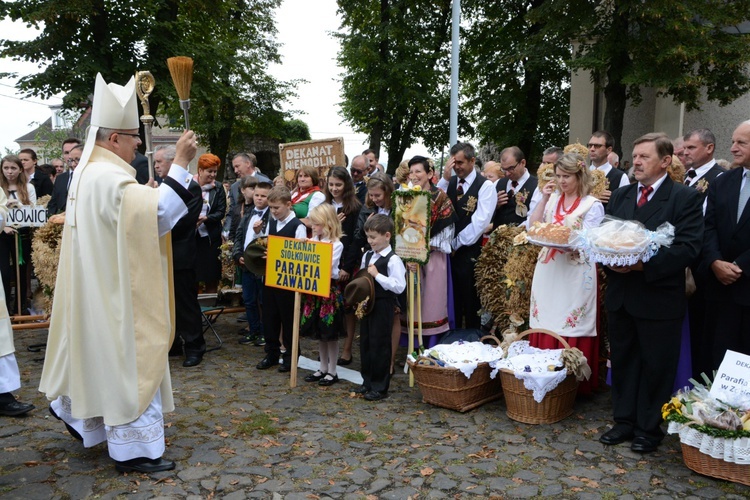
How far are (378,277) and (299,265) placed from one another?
2.88ft

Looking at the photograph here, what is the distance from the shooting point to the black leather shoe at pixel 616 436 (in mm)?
4719

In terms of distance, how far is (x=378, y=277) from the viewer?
564cm

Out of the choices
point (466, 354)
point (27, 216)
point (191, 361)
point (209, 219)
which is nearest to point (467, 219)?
point (466, 354)

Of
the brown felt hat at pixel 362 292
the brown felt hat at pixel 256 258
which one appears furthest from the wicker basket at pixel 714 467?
the brown felt hat at pixel 256 258

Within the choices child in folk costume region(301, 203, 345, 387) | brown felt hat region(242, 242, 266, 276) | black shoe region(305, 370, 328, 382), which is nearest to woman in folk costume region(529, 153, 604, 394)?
child in folk costume region(301, 203, 345, 387)

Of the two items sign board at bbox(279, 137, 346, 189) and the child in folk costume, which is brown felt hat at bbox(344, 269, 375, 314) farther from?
sign board at bbox(279, 137, 346, 189)

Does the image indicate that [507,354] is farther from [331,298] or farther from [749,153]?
[749,153]

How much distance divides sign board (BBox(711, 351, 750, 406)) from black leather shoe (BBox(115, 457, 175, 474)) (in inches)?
148

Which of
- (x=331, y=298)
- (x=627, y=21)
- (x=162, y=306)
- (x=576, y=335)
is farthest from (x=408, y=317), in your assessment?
(x=627, y=21)

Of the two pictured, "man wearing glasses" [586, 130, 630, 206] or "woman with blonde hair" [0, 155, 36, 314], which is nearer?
"man wearing glasses" [586, 130, 630, 206]

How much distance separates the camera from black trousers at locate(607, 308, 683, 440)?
4.51 m

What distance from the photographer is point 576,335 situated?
5414 mm

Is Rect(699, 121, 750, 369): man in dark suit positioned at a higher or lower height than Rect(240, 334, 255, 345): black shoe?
higher

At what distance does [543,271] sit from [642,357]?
117cm
